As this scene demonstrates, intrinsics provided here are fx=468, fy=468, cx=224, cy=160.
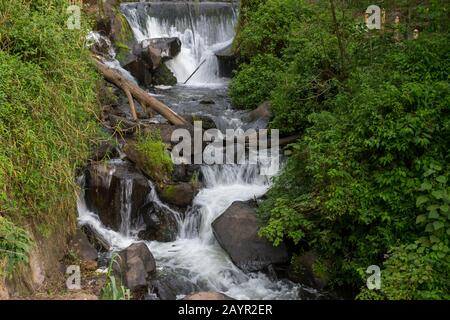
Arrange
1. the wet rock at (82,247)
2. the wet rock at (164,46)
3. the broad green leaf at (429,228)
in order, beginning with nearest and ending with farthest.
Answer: the broad green leaf at (429,228), the wet rock at (82,247), the wet rock at (164,46)

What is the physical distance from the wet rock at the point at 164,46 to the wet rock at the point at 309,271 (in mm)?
9698

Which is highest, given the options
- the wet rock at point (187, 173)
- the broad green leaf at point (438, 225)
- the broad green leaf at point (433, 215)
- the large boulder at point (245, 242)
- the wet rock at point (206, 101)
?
the wet rock at point (206, 101)

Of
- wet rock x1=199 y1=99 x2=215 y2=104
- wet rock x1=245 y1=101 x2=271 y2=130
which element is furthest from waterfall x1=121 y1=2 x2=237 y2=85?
wet rock x1=245 y1=101 x2=271 y2=130

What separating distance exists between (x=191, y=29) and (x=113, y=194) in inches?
413

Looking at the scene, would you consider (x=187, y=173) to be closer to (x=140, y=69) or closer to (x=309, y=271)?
(x=309, y=271)

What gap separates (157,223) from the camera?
27.0ft

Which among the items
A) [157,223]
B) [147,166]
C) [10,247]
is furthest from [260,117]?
[10,247]

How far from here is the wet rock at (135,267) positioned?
627 cm

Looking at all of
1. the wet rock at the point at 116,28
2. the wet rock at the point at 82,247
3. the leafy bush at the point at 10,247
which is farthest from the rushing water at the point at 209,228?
the leafy bush at the point at 10,247

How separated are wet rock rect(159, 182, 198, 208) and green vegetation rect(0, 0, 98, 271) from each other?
181 centimetres

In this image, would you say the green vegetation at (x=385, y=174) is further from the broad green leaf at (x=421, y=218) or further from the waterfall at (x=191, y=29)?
the waterfall at (x=191, y=29)

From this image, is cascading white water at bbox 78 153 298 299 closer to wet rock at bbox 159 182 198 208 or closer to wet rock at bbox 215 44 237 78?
wet rock at bbox 159 182 198 208

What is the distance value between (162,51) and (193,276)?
383 inches

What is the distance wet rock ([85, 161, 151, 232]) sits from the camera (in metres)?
8.14
